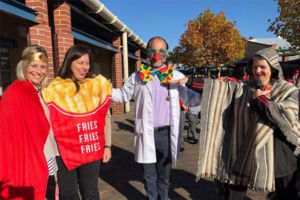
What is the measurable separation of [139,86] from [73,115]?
2.81 ft

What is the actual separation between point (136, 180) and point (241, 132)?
2.39 metres

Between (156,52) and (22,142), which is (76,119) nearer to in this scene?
(22,142)

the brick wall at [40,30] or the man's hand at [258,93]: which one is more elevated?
the brick wall at [40,30]

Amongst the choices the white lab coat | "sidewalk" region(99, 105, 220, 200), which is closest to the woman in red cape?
the white lab coat

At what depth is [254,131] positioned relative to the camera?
6.15 ft

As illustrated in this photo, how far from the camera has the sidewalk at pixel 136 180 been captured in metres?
3.22

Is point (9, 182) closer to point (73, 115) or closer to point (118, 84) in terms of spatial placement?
point (73, 115)

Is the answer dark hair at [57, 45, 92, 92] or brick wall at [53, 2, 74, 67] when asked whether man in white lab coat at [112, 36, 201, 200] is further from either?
brick wall at [53, 2, 74, 67]

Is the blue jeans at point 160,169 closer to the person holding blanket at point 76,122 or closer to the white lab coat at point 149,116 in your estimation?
the white lab coat at point 149,116

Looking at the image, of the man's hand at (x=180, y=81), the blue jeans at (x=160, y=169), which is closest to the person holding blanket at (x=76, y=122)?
the blue jeans at (x=160, y=169)

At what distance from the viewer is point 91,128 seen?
2119 millimetres

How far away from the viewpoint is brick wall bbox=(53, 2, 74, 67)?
4.45 meters

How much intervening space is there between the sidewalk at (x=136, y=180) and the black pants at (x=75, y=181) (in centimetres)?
119

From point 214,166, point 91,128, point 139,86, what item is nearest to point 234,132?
point 214,166
